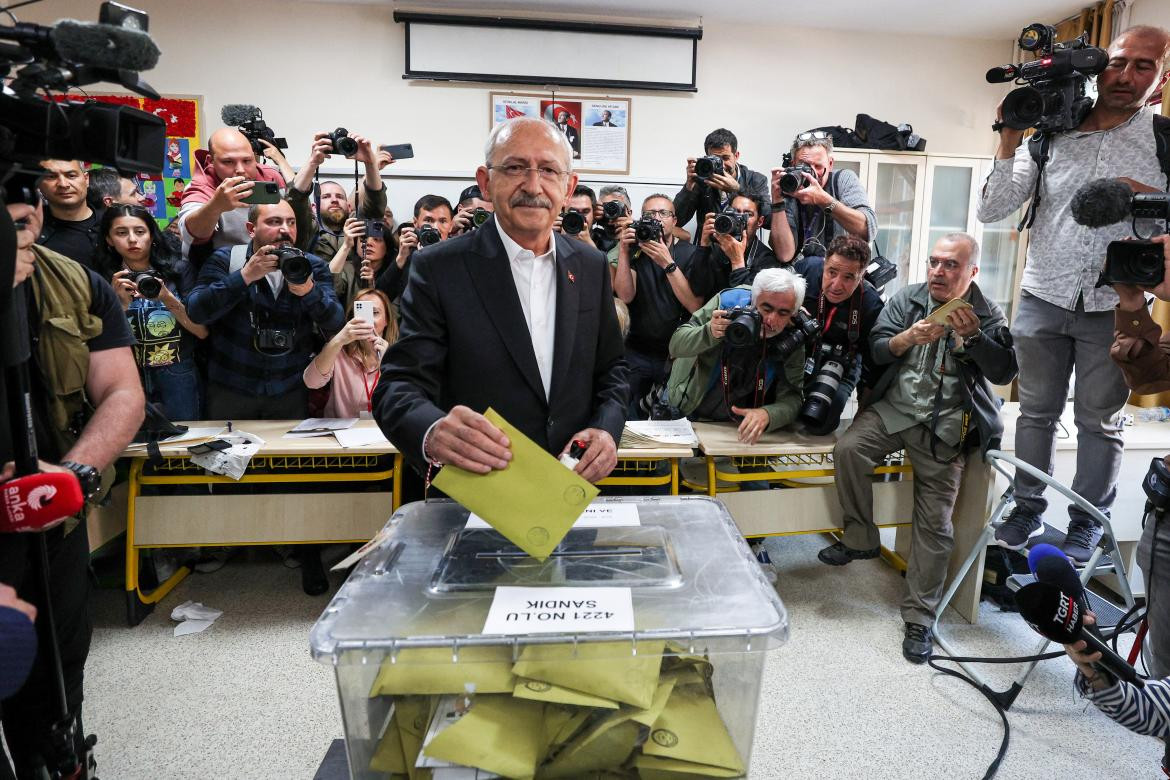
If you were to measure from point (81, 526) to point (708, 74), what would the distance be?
15.3ft

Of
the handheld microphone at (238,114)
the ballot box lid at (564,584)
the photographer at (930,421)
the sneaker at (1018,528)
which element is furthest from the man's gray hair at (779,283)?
the handheld microphone at (238,114)

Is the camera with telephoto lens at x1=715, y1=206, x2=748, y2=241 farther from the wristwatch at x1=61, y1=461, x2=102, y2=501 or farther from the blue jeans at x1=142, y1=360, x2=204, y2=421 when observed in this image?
the wristwatch at x1=61, y1=461, x2=102, y2=501

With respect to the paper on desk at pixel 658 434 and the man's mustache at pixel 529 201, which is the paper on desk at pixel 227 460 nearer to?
the paper on desk at pixel 658 434

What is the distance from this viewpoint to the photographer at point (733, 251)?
302 cm

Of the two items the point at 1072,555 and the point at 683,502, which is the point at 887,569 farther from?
the point at 683,502

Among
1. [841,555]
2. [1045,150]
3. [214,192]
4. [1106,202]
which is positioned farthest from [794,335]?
[214,192]

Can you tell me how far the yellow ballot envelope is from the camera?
788mm

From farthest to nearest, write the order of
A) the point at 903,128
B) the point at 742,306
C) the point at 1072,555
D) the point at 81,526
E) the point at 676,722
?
1. the point at 903,128
2. the point at 742,306
3. the point at 1072,555
4. the point at 81,526
5. the point at 676,722

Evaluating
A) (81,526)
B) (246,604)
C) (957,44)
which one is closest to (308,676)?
(246,604)

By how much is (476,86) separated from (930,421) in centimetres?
360

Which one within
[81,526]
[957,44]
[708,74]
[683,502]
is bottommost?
[81,526]

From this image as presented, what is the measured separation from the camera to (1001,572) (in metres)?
2.65

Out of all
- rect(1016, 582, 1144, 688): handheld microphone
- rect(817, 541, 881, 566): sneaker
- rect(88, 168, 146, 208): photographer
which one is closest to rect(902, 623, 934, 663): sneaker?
rect(817, 541, 881, 566): sneaker

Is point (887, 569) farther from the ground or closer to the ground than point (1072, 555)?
closer to the ground
